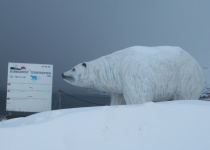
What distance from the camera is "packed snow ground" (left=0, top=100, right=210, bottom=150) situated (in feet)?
6.50

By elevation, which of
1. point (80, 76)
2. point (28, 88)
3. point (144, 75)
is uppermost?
point (144, 75)

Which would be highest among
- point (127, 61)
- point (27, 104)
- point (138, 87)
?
point (127, 61)

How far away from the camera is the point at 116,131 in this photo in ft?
6.79

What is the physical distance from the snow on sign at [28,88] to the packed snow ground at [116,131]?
3.35 meters

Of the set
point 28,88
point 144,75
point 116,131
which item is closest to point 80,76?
point 28,88

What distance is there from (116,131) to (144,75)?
3.05 metres

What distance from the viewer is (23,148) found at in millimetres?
1951

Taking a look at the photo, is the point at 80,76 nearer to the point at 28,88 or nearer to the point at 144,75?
the point at 28,88

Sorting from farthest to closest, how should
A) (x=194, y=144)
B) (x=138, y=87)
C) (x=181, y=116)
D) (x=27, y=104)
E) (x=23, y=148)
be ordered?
(x=27, y=104) < (x=138, y=87) < (x=181, y=116) < (x=194, y=144) < (x=23, y=148)

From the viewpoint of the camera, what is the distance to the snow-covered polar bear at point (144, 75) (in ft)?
16.6

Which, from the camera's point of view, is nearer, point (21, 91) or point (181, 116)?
point (181, 116)

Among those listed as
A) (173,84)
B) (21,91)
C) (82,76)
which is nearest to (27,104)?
(21,91)

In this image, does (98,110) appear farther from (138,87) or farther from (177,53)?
(177,53)

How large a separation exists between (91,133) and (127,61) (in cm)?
329
